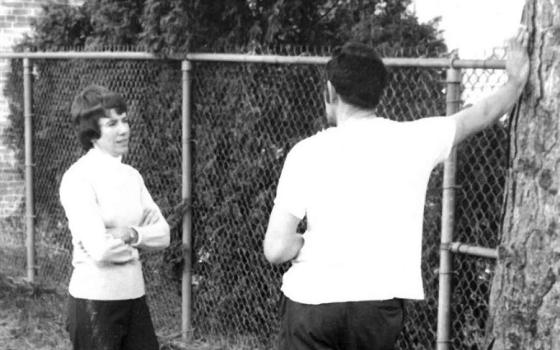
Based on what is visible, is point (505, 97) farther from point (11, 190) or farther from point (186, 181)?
point (11, 190)

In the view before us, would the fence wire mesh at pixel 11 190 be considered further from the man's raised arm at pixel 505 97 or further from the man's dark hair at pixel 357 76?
the man's raised arm at pixel 505 97

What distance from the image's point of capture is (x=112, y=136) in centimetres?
505

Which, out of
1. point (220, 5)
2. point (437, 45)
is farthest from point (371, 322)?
point (437, 45)

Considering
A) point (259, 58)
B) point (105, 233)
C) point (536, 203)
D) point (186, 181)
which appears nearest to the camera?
point (536, 203)

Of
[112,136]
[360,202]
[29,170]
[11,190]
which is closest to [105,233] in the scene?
[112,136]

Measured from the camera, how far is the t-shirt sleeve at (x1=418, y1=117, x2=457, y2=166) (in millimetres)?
3742

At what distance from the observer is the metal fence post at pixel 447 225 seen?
544cm

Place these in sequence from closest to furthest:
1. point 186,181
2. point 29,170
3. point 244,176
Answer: point 244,176
point 186,181
point 29,170

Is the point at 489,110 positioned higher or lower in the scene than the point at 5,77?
lower

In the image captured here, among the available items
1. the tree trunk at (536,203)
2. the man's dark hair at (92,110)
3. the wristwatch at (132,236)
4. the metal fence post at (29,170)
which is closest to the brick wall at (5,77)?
the metal fence post at (29,170)

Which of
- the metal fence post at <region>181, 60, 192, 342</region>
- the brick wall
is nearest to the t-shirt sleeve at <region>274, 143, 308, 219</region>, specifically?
the metal fence post at <region>181, 60, 192, 342</region>

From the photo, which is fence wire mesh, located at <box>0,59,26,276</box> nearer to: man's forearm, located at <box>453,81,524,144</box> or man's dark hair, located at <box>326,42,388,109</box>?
man's dark hair, located at <box>326,42,388,109</box>

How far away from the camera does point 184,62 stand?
23.9ft

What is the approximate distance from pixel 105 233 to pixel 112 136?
0.50 meters
